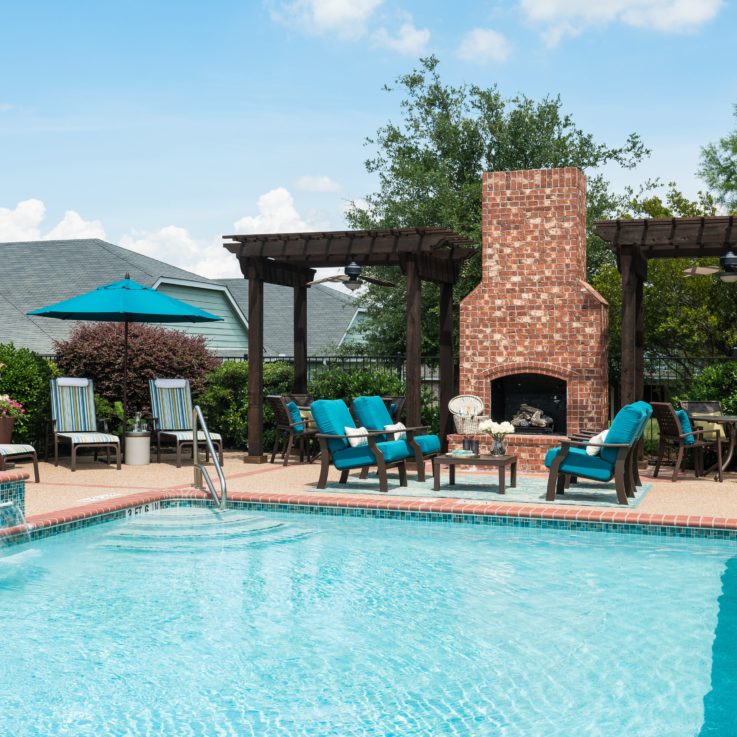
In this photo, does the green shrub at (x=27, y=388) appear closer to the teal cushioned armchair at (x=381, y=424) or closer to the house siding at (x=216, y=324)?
the teal cushioned armchair at (x=381, y=424)

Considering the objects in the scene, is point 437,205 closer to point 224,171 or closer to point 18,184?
point 224,171

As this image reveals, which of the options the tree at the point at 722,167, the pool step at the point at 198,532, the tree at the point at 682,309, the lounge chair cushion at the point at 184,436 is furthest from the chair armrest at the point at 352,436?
the tree at the point at 722,167

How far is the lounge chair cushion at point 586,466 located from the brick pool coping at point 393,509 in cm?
55

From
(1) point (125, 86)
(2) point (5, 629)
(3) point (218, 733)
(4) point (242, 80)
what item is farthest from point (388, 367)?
(3) point (218, 733)

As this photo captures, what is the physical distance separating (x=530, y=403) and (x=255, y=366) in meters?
3.72

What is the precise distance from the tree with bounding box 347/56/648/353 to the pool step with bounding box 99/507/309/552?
1373cm

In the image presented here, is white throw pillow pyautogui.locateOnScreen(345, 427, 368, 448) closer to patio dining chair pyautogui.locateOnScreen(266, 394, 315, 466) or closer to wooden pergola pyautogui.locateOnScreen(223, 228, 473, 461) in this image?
wooden pergola pyautogui.locateOnScreen(223, 228, 473, 461)

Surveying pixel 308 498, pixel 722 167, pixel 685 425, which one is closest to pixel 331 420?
pixel 308 498

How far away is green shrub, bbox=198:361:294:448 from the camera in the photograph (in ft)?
46.9

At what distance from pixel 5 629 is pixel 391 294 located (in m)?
18.4

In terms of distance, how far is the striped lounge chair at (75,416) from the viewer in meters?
11.6

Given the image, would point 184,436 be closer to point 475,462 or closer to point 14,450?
point 14,450

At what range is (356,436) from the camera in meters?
9.41

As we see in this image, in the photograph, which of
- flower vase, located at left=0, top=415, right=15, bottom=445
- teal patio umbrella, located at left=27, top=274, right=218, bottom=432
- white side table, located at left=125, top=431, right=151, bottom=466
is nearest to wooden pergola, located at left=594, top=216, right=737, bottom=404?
teal patio umbrella, located at left=27, top=274, right=218, bottom=432
